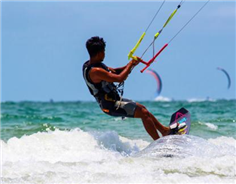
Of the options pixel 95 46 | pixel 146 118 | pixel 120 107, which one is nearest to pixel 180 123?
pixel 146 118

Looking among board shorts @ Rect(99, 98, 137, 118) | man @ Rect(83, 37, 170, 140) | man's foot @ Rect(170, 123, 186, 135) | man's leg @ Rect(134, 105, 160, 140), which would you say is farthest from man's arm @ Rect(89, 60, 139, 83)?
man's foot @ Rect(170, 123, 186, 135)

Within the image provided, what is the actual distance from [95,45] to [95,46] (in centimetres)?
1

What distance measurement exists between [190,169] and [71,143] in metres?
3.23

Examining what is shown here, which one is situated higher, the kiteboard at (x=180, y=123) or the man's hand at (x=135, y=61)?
the man's hand at (x=135, y=61)

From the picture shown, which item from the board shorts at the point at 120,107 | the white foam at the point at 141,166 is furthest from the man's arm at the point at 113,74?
the white foam at the point at 141,166

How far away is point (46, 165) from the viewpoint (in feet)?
16.7

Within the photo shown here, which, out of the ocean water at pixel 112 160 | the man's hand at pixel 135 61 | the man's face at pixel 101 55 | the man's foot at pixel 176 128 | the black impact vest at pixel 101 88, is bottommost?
the ocean water at pixel 112 160

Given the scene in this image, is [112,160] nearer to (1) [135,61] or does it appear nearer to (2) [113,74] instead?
(2) [113,74]

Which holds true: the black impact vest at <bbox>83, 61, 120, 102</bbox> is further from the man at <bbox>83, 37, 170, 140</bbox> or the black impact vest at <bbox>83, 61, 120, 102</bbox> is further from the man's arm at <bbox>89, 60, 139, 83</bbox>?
the man's arm at <bbox>89, 60, 139, 83</bbox>

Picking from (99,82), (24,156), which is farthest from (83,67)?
(24,156)

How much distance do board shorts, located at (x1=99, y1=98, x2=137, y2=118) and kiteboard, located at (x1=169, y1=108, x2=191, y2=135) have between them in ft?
2.13

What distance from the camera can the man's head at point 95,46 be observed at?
6.46m

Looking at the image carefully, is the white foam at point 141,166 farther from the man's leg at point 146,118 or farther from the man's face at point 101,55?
the man's face at point 101,55

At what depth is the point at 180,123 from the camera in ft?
23.2
